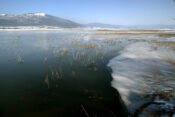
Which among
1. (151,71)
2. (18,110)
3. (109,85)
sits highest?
(151,71)

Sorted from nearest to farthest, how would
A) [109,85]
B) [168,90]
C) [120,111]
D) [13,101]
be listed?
[120,111] < [13,101] < [168,90] < [109,85]

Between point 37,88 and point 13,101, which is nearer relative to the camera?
point 13,101

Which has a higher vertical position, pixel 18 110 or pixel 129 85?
pixel 129 85

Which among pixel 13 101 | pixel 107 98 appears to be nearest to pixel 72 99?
pixel 107 98

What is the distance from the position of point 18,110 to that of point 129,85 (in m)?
5.64

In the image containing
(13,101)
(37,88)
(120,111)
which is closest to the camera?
(120,111)

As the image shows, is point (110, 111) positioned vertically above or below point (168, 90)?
below

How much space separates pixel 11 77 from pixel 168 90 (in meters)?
9.57

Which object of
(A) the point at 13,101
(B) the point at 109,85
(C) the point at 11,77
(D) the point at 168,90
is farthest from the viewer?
(C) the point at 11,77

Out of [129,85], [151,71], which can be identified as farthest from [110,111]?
[151,71]

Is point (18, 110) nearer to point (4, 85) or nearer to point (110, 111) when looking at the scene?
point (4, 85)

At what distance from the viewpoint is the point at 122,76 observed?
22.8ft

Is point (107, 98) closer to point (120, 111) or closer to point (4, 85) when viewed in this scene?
point (120, 111)

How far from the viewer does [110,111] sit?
397 cm
